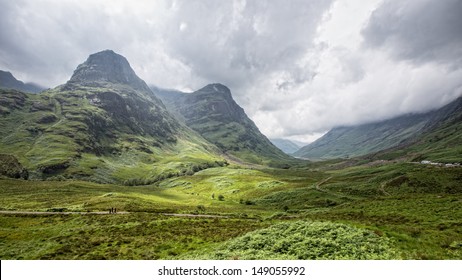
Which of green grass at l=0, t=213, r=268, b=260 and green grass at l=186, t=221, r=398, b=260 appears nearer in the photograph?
green grass at l=186, t=221, r=398, b=260

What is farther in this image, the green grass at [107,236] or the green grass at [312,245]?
the green grass at [107,236]

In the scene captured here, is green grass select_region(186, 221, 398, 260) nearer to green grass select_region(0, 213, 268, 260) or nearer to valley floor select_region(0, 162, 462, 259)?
valley floor select_region(0, 162, 462, 259)

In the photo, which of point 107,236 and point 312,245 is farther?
point 107,236

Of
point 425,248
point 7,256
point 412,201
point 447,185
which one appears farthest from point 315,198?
point 7,256

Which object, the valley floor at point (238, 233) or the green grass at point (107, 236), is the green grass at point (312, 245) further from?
the green grass at point (107, 236)

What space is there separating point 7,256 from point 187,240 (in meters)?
27.2

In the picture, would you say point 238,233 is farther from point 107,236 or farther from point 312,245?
point 107,236

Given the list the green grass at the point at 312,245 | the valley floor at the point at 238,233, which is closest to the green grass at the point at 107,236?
the valley floor at the point at 238,233

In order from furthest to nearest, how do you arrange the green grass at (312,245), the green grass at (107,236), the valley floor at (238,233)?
the green grass at (107,236) < the valley floor at (238,233) < the green grass at (312,245)

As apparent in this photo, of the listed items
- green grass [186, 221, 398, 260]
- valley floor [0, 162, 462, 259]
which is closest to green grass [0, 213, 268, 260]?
valley floor [0, 162, 462, 259]

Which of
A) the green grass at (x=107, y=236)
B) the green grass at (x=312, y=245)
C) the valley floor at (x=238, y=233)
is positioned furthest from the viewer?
the green grass at (x=107, y=236)

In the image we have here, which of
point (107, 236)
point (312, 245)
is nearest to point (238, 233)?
point (312, 245)

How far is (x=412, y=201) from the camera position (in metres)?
66.6
